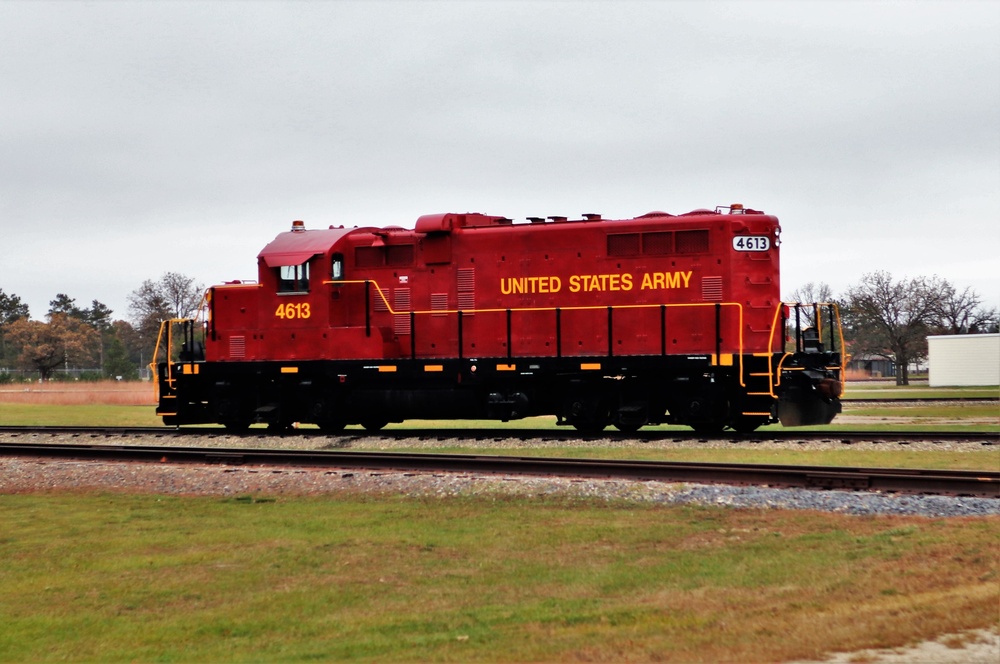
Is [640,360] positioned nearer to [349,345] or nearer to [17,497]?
[349,345]

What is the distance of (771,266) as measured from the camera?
752 inches

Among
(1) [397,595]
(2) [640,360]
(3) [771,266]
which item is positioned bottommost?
(1) [397,595]

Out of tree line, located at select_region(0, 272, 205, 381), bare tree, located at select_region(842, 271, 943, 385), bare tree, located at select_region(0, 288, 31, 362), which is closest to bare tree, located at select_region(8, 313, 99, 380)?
tree line, located at select_region(0, 272, 205, 381)

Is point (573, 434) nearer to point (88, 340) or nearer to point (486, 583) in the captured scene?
point (486, 583)

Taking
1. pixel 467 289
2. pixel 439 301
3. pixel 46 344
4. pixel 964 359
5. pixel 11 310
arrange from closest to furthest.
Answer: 1. pixel 467 289
2. pixel 439 301
3. pixel 964 359
4. pixel 46 344
5. pixel 11 310

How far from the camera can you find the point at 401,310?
20797mm

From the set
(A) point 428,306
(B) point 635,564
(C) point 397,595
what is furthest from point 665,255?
(C) point 397,595

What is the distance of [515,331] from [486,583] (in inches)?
480

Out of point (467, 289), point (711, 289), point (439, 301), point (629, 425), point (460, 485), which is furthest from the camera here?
point (439, 301)

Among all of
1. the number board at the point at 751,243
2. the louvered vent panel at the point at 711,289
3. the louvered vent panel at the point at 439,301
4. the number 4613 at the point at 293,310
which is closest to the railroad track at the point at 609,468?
the number 4613 at the point at 293,310

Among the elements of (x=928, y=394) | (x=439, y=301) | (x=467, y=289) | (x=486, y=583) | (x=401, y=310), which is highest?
(x=467, y=289)

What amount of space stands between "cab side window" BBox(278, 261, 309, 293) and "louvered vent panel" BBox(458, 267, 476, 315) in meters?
3.26

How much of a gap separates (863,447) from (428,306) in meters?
8.79

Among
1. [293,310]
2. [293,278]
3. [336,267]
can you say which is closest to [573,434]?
[336,267]
